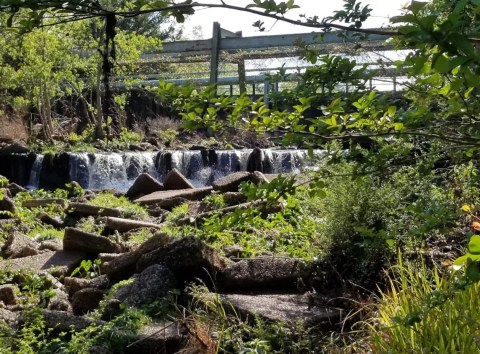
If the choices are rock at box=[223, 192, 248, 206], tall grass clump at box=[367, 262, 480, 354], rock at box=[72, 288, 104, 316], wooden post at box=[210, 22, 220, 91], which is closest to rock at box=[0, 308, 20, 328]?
rock at box=[72, 288, 104, 316]

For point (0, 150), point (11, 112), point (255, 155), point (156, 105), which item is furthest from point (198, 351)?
point (156, 105)

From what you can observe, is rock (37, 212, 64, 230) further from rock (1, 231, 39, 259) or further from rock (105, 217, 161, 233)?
rock (1, 231, 39, 259)

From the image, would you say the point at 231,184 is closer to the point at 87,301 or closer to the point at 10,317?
the point at 87,301

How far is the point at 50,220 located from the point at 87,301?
504 centimetres

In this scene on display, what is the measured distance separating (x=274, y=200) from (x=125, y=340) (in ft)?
6.07

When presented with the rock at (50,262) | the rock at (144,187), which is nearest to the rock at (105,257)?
the rock at (50,262)

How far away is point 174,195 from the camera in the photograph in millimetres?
11703

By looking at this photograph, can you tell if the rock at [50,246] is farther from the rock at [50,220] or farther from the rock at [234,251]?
the rock at [234,251]

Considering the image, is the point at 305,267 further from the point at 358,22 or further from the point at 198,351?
the point at 358,22

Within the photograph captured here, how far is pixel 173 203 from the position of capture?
11242mm

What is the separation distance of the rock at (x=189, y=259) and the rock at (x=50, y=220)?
5248mm

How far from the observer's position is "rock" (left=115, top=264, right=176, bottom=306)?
468cm

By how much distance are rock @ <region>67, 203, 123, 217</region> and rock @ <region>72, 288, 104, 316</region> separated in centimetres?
480

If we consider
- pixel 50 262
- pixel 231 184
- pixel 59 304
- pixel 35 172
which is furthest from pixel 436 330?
pixel 35 172
